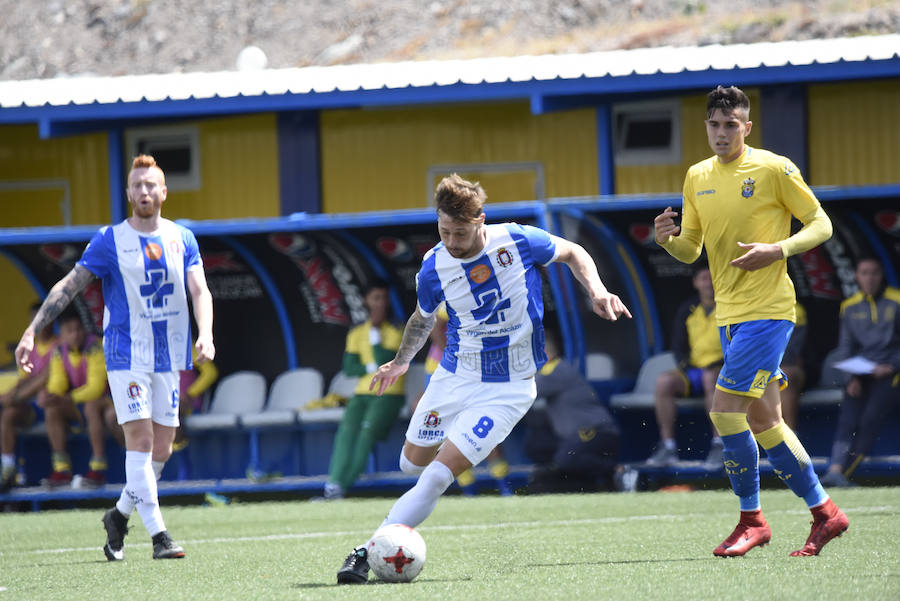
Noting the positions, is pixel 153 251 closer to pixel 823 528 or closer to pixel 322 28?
pixel 823 528

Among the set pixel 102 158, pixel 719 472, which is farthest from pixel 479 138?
pixel 719 472

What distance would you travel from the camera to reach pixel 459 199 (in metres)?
5.88

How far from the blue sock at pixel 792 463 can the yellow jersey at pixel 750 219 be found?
0.51 metres

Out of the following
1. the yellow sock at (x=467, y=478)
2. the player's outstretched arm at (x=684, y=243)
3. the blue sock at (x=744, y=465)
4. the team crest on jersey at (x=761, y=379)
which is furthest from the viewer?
the yellow sock at (x=467, y=478)

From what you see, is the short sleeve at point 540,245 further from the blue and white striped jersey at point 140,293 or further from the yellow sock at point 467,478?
the yellow sock at point 467,478

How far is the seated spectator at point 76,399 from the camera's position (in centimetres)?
1244

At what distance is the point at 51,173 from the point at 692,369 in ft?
24.9

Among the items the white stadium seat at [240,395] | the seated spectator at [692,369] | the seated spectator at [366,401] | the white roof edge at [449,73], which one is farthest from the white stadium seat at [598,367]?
the white stadium seat at [240,395]

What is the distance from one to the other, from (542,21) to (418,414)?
33695mm

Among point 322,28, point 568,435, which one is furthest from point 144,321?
point 322,28

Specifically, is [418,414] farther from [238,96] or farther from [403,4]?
[403,4]

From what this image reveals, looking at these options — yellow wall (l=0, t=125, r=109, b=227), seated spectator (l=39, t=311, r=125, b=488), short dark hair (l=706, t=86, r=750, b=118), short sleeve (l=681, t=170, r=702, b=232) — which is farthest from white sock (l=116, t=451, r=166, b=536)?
yellow wall (l=0, t=125, r=109, b=227)

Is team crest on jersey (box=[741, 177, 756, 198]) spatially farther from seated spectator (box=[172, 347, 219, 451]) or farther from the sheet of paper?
seated spectator (box=[172, 347, 219, 451])

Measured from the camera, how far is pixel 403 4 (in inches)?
1644
